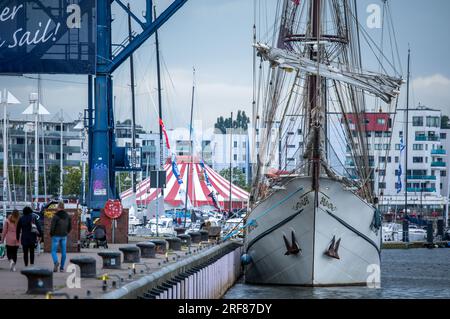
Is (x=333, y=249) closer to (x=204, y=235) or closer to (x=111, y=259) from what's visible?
(x=204, y=235)

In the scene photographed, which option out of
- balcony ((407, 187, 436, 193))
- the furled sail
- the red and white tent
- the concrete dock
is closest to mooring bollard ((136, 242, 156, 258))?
the concrete dock

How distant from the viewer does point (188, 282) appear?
33062mm

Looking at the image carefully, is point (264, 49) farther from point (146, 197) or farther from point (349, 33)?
point (146, 197)

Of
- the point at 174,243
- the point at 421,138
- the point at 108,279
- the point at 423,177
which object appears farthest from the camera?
the point at 421,138

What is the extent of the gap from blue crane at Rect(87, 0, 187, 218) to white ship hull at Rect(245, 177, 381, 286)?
7.44m

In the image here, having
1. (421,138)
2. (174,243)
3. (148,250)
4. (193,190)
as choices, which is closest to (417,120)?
(421,138)

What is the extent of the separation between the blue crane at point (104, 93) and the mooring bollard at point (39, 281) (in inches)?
1047

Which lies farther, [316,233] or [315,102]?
[315,102]

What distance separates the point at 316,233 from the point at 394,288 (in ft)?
20.5

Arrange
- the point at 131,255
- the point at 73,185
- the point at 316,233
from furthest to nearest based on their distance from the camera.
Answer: the point at 73,185, the point at 316,233, the point at 131,255

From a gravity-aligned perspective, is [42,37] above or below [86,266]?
above

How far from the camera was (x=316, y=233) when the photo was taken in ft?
148
